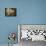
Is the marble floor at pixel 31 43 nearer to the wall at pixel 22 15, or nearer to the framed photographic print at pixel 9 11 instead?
the wall at pixel 22 15

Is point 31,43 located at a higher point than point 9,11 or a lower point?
lower

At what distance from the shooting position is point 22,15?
3180 millimetres

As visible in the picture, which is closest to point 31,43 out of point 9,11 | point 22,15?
point 22,15

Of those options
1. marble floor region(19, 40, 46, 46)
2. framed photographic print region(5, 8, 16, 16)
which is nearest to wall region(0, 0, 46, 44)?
framed photographic print region(5, 8, 16, 16)

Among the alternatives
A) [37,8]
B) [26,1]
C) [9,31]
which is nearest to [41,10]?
[37,8]

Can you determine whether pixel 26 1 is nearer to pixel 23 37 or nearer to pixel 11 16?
pixel 11 16

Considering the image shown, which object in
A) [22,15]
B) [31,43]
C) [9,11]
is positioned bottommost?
[31,43]

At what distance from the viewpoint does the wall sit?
314 cm

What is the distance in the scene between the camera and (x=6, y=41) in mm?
3135

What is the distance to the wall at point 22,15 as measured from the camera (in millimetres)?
3139

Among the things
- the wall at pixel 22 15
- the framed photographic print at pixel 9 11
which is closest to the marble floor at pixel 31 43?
the wall at pixel 22 15

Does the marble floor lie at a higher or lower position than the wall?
lower

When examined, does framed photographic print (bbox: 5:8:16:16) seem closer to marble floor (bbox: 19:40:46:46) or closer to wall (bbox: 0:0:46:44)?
wall (bbox: 0:0:46:44)

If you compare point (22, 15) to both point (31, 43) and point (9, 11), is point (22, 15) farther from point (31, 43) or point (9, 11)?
point (31, 43)
